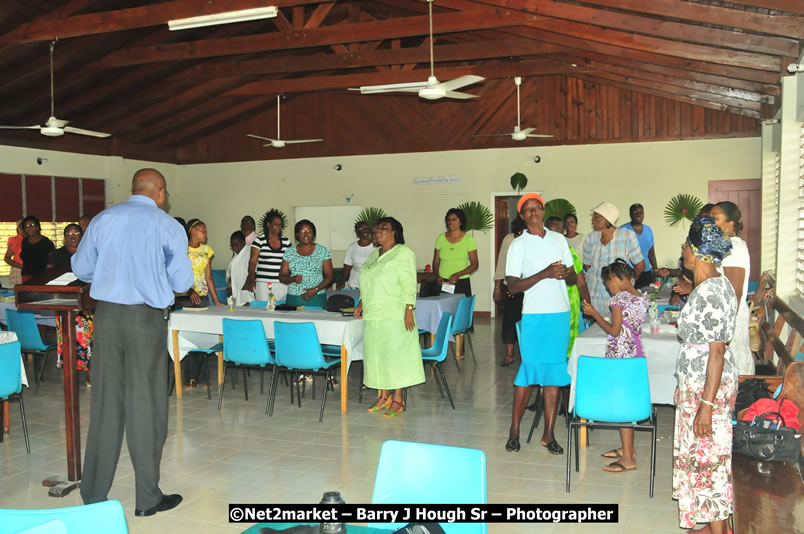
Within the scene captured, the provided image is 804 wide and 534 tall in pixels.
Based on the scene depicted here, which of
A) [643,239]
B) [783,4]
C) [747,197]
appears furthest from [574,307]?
[747,197]

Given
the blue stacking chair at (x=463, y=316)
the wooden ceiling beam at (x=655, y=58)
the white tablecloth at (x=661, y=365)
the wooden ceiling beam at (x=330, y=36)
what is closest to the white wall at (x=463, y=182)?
the wooden ceiling beam at (x=655, y=58)

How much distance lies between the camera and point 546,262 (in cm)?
488

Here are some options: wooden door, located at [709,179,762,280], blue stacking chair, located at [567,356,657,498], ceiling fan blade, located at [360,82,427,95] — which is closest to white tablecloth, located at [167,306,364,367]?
blue stacking chair, located at [567,356,657,498]

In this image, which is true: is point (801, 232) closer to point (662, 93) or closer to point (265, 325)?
point (265, 325)

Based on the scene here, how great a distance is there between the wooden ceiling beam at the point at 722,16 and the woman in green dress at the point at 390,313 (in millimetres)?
2860

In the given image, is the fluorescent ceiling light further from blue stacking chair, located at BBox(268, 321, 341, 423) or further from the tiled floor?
the tiled floor

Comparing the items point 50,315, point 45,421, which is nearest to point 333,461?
point 45,421

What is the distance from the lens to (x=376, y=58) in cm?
1138

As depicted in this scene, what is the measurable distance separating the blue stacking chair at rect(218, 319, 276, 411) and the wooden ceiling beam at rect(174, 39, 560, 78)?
6164 millimetres

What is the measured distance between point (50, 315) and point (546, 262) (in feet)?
16.8

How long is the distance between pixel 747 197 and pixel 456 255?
654 centimetres

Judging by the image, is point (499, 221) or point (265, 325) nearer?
point (265, 325)

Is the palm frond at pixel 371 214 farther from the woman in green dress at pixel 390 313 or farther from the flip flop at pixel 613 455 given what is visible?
the flip flop at pixel 613 455

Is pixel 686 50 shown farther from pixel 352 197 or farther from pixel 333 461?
pixel 352 197
